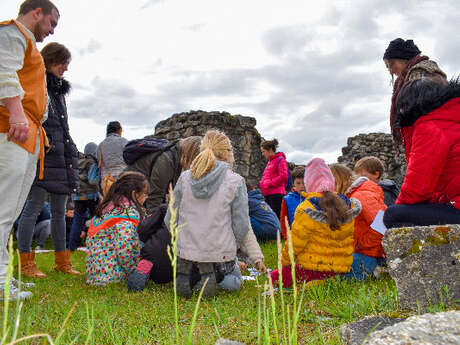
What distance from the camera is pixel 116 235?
4242mm

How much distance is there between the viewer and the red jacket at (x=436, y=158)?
2.93 metres

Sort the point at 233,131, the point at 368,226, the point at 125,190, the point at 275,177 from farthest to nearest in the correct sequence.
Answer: the point at 233,131 → the point at 275,177 → the point at 125,190 → the point at 368,226

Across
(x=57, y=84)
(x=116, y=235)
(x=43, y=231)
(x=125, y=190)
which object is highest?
(x=57, y=84)

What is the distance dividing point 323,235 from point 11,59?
297 centimetres

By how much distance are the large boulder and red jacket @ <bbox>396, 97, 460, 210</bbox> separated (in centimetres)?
76

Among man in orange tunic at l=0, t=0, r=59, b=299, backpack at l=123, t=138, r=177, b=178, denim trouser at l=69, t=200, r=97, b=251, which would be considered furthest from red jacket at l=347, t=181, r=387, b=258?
denim trouser at l=69, t=200, r=97, b=251

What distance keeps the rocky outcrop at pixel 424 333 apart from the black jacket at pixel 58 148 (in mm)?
3883

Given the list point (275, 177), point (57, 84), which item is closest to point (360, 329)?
point (57, 84)

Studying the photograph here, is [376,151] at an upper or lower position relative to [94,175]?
upper

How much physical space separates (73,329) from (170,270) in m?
1.80

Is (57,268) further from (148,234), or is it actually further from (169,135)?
(169,135)

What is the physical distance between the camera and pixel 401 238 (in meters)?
2.37

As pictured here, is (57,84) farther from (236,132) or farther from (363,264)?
(236,132)

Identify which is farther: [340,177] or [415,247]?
[340,177]
